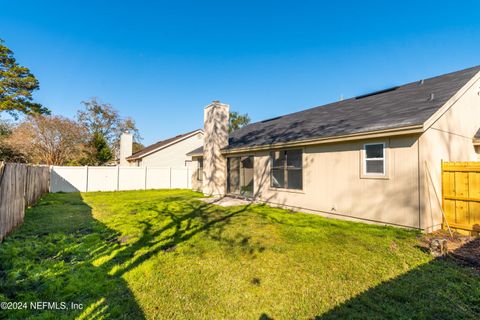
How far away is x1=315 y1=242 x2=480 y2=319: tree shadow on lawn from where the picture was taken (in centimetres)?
272

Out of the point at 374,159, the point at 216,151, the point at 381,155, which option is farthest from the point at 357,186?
the point at 216,151

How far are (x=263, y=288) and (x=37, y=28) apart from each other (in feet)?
58.5

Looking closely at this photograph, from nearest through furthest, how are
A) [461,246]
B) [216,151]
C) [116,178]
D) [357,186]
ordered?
[461,246], [357,186], [216,151], [116,178]

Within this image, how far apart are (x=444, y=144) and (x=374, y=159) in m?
1.85

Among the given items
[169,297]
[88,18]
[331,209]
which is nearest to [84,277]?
[169,297]

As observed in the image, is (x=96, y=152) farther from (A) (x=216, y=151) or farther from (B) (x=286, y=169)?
(B) (x=286, y=169)

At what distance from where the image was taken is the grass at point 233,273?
2.83 m

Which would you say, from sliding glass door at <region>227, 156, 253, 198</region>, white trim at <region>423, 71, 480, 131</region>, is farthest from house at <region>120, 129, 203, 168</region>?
white trim at <region>423, 71, 480, 131</region>

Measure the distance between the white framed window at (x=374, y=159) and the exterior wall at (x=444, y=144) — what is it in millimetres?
894

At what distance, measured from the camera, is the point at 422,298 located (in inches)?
119

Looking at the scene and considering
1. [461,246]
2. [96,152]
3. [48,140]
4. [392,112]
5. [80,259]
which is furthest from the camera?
[96,152]

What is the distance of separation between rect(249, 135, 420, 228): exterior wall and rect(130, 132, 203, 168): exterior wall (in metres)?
15.2

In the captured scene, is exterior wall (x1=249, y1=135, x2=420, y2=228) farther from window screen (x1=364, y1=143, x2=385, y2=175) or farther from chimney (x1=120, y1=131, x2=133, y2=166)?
chimney (x1=120, y1=131, x2=133, y2=166)

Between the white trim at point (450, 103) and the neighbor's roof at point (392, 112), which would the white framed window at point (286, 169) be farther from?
the white trim at point (450, 103)
